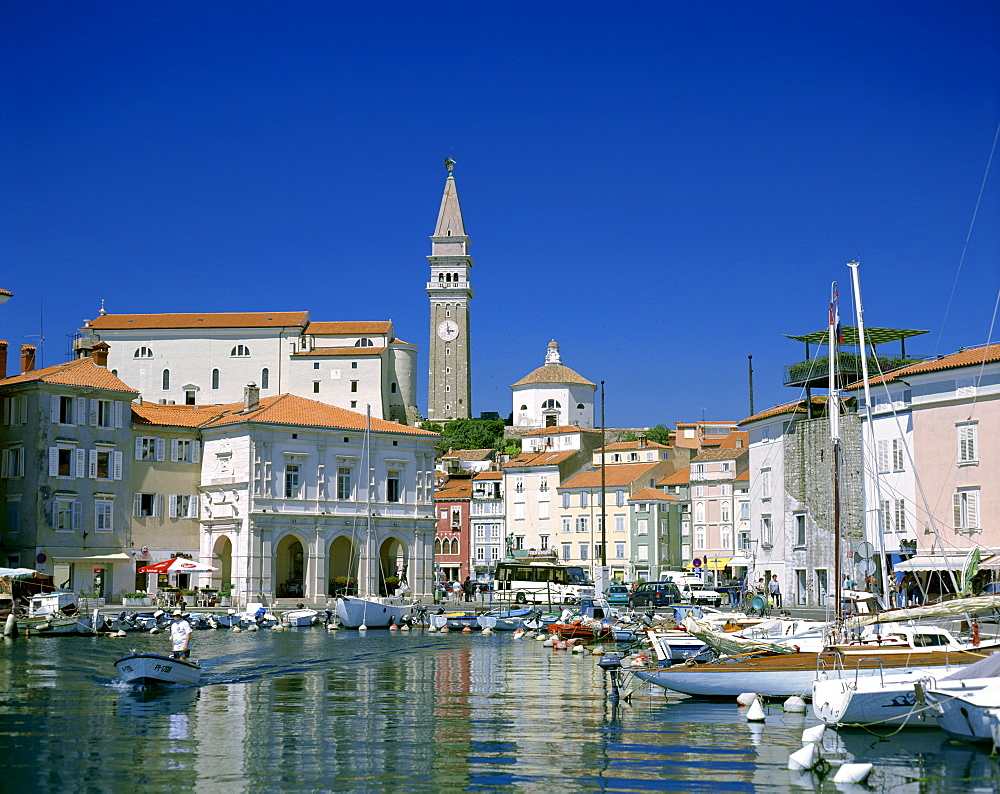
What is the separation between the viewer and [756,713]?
25422 millimetres

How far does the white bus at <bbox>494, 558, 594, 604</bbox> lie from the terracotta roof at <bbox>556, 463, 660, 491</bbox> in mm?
17461

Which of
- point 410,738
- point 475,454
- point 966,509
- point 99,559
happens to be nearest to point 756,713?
point 410,738

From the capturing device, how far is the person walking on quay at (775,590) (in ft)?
192

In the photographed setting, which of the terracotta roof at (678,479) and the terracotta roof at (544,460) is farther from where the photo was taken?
the terracotta roof at (544,460)

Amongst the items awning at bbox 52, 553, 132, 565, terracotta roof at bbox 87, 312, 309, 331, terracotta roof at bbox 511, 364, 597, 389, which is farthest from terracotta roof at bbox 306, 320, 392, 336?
awning at bbox 52, 553, 132, 565

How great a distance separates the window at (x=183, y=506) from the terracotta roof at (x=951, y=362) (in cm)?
3715

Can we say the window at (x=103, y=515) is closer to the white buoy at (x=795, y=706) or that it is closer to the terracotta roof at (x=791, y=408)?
the terracotta roof at (x=791, y=408)

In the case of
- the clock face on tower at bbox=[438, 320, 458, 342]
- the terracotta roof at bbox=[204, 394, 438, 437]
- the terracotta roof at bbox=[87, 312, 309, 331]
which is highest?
the clock face on tower at bbox=[438, 320, 458, 342]

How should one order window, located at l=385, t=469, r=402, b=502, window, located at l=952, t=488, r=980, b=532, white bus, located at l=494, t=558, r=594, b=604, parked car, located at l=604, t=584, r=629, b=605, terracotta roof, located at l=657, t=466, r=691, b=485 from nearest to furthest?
window, located at l=952, t=488, r=980, b=532 → parked car, located at l=604, t=584, r=629, b=605 → window, located at l=385, t=469, r=402, b=502 → white bus, located at l=494, t=558, r=594, b=604 → terracotta roof, located at l=657, t=466, r=691, b=485

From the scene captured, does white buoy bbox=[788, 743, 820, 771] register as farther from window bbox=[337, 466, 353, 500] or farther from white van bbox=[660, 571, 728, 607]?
window bbox=[337, 466, 353, 500]

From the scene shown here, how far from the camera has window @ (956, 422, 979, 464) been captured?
5156 cm

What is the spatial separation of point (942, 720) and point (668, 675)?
23.9ft

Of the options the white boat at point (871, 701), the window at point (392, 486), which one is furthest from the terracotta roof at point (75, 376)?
the white boat at point (871, 701)

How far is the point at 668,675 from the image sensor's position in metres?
28.6
